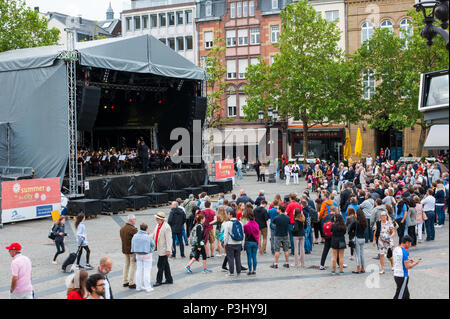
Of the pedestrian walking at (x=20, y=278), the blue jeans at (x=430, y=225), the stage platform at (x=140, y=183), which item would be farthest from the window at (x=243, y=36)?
the pedestrian walking at (x=20, y=278)

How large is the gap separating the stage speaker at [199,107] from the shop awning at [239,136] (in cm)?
1917

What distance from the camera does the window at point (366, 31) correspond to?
Answer: 142 ft

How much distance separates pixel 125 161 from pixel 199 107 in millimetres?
5173

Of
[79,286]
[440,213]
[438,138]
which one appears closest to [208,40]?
[440,213]

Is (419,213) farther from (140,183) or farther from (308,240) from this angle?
(140,183)

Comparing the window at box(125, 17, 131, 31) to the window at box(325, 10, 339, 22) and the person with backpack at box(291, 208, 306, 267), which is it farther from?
the person with backpack at box(291, 208, 306, 267)

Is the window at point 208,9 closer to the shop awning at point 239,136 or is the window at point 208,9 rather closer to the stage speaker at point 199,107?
the shop awning at point 239,136

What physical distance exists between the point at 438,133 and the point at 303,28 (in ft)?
113

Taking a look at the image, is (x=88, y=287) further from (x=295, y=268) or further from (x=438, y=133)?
(x=295, y=268)

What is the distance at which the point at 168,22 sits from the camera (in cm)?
5191

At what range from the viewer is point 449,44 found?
6219 mm

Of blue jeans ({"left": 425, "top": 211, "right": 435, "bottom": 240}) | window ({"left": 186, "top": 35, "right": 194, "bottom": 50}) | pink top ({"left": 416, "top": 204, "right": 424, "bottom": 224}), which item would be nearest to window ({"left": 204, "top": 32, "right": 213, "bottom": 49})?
window ({"left": 186, "top": 35, "right": 194, "bottom": 50})

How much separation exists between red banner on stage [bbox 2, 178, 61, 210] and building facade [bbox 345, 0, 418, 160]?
2828cm

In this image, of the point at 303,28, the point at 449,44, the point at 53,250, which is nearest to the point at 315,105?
the point at 303,28
